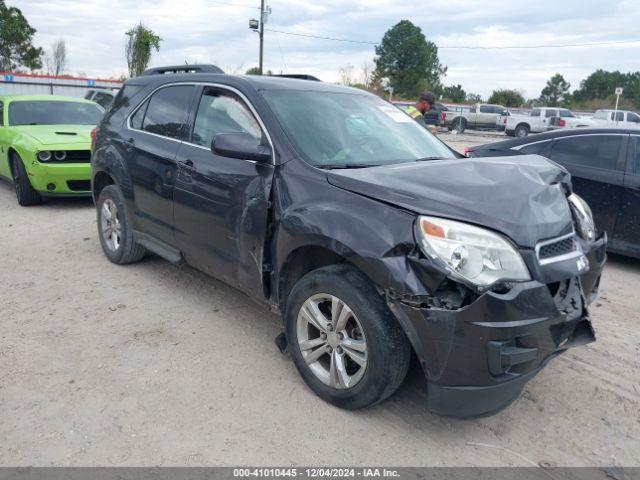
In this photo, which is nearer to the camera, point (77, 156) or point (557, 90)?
point (77, 156)

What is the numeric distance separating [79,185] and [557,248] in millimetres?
6637

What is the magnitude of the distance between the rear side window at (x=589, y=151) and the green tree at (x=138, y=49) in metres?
33.6

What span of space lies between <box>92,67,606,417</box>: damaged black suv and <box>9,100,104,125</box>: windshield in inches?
203

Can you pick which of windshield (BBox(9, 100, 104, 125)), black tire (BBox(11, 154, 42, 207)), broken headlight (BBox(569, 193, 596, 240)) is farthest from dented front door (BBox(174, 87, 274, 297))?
windshield (BBox(9, 100, 104, 125))

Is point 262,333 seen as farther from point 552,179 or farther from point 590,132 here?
point 590,132

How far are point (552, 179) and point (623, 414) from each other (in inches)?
53.9

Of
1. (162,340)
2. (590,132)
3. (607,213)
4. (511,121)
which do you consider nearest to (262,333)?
(162,340)

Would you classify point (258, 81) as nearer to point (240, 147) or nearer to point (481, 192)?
point (240, 147)

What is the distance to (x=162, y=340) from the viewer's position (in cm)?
382

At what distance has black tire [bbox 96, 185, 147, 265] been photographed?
5027mm

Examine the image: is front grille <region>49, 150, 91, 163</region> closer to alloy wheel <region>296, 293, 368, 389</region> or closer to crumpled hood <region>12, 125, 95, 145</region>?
Result: crumpled hood <region>12, 125, 95, 145</region>

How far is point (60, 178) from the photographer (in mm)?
7371

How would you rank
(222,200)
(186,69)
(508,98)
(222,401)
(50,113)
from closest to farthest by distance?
(222,401)
(222,200)
(186,69)
(50,113)
(508,98)

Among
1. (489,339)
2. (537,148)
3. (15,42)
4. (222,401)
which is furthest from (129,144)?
(15,42)
